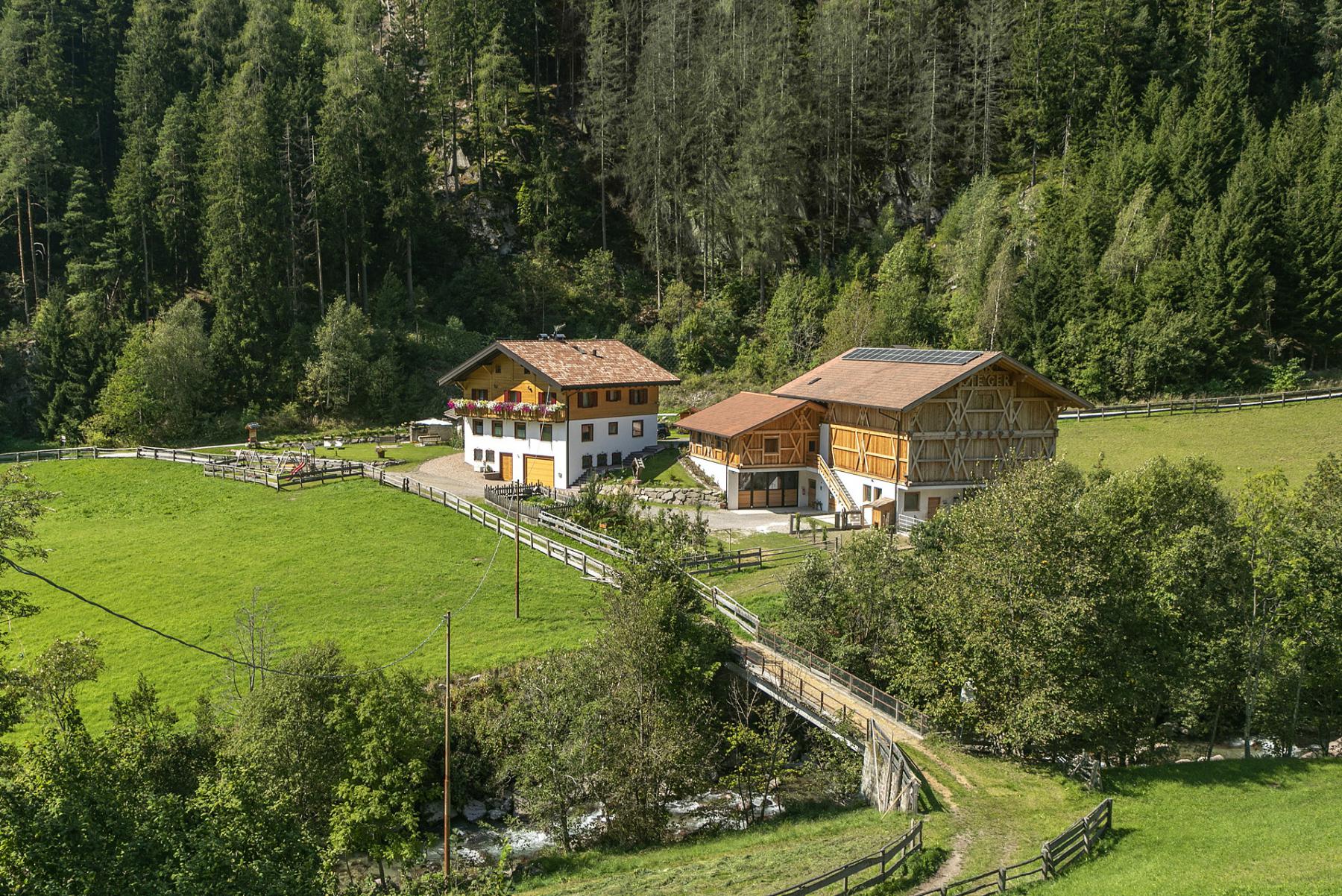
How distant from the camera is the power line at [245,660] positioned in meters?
20.9

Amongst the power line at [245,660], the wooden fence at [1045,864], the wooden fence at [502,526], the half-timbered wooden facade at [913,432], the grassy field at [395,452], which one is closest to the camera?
the wooden fence at [1045,864]

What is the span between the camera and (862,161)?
79.1 metres

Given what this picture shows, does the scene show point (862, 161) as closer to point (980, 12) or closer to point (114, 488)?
point (980, 12)

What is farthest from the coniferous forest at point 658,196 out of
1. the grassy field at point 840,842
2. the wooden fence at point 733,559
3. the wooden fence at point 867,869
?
the wooden fence at point 867,869

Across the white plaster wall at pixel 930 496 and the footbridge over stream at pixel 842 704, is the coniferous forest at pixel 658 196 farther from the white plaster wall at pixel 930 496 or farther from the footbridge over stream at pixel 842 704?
the footbridge over stream at pixel 842 704

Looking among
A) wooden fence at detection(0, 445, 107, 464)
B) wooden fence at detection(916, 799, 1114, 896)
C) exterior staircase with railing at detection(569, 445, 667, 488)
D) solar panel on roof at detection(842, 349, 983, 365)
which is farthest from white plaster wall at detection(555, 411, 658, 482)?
wooden fence at detection(916, 799, 1114, 896)

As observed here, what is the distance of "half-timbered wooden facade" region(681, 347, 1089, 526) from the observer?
39938 millimetres

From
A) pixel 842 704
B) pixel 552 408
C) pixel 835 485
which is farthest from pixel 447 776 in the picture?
pixel 552 408

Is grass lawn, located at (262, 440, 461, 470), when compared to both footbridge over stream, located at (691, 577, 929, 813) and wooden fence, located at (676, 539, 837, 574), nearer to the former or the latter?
wooden fence, located at (676, 539, 837, 574)

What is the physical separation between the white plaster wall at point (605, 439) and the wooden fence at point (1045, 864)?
34.4 metres

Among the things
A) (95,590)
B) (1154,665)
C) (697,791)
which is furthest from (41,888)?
(1154,665)

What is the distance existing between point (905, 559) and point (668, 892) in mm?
14854

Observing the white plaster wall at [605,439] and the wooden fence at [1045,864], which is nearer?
the wooden fence at [1045,864]

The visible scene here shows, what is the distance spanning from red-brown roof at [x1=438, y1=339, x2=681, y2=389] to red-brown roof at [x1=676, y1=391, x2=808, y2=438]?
4621 millimetres
